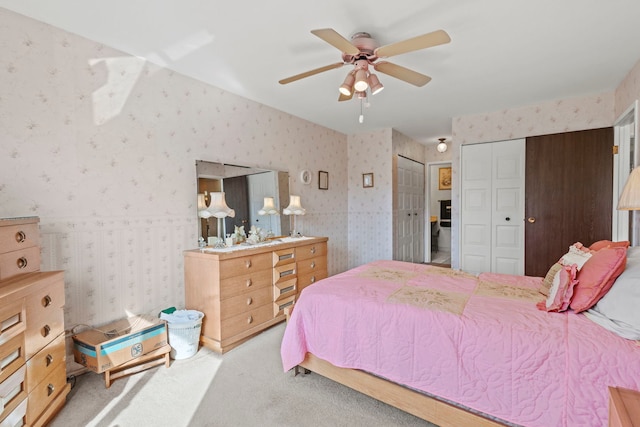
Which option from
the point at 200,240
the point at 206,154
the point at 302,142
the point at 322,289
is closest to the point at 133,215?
the point at 200,240

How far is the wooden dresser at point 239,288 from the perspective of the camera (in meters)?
2.48

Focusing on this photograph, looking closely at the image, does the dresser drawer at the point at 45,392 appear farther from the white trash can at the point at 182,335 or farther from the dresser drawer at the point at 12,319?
the white trash can at the point at 182,335

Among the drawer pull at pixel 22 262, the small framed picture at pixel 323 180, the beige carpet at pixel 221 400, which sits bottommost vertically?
the beige carpet at pixel 221 400

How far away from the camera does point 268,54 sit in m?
2.39

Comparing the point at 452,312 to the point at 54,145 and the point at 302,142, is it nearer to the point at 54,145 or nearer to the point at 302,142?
the point at 54,145

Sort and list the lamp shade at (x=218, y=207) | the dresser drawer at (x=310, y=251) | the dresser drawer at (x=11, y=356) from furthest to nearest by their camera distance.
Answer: the dresser drawer at (x=310, y=251) → the lamp shade at (x=218, y=207) → the dresser drawer at (x=11, y=356)

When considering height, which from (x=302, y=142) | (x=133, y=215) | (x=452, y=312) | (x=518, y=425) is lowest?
(x=518, y=425)

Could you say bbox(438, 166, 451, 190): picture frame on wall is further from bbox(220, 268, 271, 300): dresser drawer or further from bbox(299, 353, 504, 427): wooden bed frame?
bbox(299, 353, 504, 427): wooden bed frame

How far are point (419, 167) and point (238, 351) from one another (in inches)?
187

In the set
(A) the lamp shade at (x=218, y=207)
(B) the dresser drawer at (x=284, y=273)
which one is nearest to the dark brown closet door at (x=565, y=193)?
(B) the dresser drawer at (x=284, y=273)

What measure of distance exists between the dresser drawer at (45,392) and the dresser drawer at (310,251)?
6.58 feet

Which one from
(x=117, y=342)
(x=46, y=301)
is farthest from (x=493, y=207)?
(x=46, y=301)

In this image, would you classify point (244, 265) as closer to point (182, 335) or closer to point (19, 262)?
point (182, 335)

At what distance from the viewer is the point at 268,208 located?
11.6 ft
